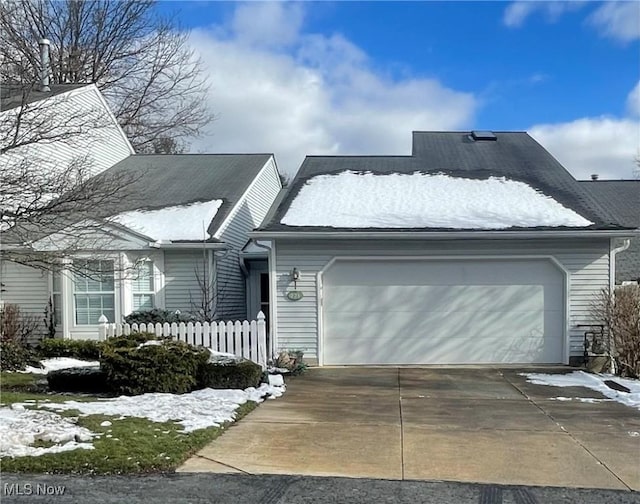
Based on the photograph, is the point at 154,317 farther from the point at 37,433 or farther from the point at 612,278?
the point at 612,278

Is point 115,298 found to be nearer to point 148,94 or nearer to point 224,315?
point 224,315

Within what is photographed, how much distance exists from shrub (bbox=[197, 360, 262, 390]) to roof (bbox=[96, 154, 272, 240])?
5586 millimetres

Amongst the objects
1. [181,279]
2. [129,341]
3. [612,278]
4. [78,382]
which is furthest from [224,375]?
[612,278]

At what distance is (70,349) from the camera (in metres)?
13.0

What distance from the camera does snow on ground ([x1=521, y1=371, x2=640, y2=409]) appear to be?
29.8 feet

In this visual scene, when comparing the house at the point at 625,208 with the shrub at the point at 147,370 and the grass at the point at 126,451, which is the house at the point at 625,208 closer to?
the shrub at the point at 147,370

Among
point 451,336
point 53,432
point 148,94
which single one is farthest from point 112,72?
point 53,432

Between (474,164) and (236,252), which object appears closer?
(236,252)

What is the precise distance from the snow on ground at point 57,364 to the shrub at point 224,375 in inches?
136

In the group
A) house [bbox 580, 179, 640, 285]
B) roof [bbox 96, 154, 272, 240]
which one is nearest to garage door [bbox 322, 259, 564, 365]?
roof [bbox 96, 154, 272, 240]

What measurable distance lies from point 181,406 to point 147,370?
127 centimetres

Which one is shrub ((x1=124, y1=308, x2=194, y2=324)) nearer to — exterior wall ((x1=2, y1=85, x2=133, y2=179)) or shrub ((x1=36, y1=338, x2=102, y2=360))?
shrub ((x1=36, y1=338, x2=102, y2=360))

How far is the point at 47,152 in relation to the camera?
16344mm

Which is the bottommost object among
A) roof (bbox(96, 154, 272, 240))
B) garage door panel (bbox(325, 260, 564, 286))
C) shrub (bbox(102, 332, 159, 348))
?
shrub (bbox(102, 332, 159, 348))
